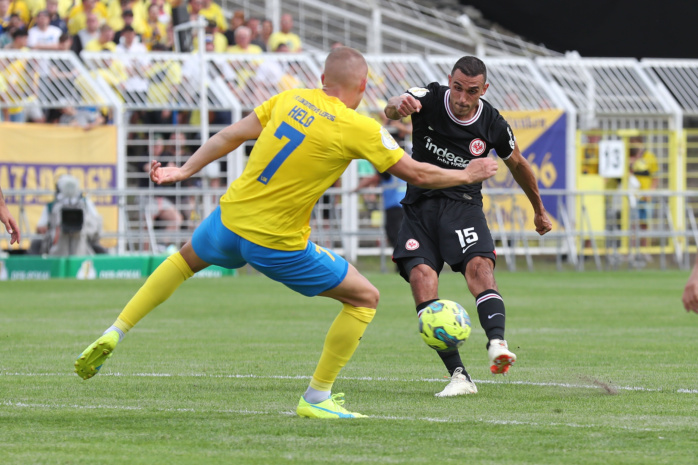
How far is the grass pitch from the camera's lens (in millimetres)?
5730

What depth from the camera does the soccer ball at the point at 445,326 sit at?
24.1 ft

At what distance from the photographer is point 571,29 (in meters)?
32.2

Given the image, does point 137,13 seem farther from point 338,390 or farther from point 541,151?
point 338,390

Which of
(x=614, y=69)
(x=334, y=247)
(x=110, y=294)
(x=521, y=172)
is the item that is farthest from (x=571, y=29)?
(x=521, y=172)

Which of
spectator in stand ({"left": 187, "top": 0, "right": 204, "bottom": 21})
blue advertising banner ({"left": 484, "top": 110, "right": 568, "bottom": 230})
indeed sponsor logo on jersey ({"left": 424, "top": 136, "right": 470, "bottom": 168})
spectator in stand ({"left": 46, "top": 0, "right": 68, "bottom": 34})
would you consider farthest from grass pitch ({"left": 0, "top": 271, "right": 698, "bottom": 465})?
spectator in stand ({"left": 187, "top": 0, "right": 204, "bottom": 21})

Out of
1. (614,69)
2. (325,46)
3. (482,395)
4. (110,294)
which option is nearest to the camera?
(482,395)

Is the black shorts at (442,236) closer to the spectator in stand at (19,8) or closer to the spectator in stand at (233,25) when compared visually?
the spectator in stand at (19,8)

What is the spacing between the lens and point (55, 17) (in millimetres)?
24938

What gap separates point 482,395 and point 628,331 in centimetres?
522

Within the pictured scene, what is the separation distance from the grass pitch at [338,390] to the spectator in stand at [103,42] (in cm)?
991

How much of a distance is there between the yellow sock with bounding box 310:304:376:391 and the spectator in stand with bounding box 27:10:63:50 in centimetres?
1854

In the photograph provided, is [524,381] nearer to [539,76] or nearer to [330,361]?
[330,361]

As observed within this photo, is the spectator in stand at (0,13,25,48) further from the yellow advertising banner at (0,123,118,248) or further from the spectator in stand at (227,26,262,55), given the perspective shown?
the spectator in stand at (227,26,262,55)

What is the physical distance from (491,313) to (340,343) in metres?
1.24
